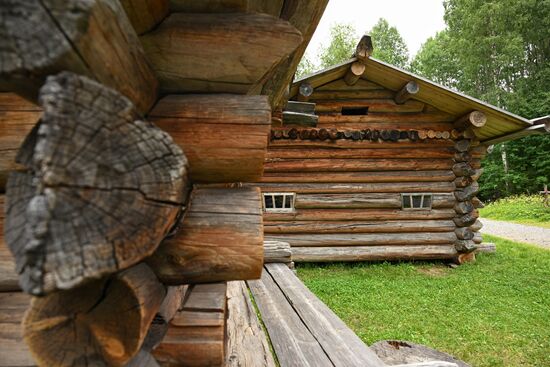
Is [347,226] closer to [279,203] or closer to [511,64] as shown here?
[279,203]

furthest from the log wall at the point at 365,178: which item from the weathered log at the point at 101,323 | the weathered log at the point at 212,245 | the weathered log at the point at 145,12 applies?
the weathered log at the point at 101,323

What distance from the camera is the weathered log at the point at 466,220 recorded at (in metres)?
6.66

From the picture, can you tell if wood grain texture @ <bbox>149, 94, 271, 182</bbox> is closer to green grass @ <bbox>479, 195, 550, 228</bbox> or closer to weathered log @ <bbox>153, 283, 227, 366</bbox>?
weathered log @ <bbox>153, 283, 227, 366</bbox>

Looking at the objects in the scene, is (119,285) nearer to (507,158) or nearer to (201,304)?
(201,304)

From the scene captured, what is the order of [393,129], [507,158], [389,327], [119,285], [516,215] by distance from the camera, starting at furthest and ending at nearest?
[507,158] < [516,215] < [393,129] < [389,327] < [119,285]

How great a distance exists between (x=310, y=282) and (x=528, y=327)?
3110 mm

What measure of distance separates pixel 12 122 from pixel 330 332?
6.77ft

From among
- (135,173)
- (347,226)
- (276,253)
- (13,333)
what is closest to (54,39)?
(135,173)

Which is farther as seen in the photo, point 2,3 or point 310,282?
point 310,282

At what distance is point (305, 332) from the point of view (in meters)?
2.07

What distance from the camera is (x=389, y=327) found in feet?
13.1

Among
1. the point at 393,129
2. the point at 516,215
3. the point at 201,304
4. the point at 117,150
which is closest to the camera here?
the point at 117,150

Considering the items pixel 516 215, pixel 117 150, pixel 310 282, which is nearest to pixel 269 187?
pixel 310 282

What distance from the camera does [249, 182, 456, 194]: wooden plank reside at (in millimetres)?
6687
